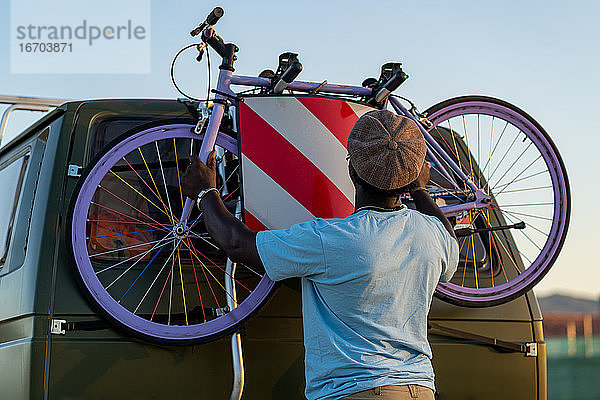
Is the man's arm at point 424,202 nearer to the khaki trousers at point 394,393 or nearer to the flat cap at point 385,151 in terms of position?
the flat cap at point 385,151

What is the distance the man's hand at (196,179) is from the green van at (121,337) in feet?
1.17

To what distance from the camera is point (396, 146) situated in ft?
8.25

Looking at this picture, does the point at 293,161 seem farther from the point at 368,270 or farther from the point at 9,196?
the point at 9,196

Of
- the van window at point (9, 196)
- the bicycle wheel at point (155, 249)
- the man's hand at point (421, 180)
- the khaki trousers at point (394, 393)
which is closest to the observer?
the khaki trousers at point (394, 393)

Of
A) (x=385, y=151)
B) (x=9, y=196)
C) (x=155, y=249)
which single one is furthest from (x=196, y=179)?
(x=9, y=196)

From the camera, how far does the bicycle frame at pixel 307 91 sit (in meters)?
3.09

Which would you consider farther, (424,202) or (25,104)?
(25,104)

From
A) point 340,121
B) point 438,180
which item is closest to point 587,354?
point 438,180

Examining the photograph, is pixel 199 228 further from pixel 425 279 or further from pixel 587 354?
pixel 587 354

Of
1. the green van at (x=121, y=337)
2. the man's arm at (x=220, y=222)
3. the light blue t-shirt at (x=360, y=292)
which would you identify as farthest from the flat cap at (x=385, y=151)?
the green van at (x=121, y=337)

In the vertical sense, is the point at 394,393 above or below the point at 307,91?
below

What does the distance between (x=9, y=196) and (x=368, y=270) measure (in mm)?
2311

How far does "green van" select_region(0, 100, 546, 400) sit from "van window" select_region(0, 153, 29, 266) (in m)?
0.04

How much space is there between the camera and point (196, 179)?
2.87m
